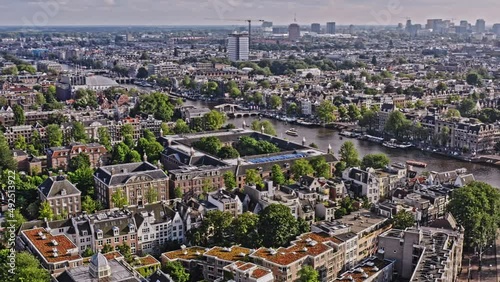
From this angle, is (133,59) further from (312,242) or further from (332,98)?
(312,242)

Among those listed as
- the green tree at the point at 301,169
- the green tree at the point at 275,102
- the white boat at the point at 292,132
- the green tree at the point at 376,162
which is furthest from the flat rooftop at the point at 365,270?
the green tree at the point at 275,102

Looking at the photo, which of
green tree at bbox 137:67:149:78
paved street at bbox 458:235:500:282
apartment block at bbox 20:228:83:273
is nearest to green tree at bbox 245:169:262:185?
paved street at bbox 458:235:500:282

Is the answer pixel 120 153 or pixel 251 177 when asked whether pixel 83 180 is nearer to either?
pixel 120 153

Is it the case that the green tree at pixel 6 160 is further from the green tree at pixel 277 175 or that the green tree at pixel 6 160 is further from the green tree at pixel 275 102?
the green tree at pixel 275 102

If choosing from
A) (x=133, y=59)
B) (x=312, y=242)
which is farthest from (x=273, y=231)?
(x=133, y=59)

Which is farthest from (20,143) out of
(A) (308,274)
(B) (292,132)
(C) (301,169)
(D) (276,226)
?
(A) (308,274)

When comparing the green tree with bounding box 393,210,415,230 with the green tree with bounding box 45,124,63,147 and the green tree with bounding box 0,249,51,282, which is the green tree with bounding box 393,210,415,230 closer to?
the green tree with bounding box 0,249,51,282
